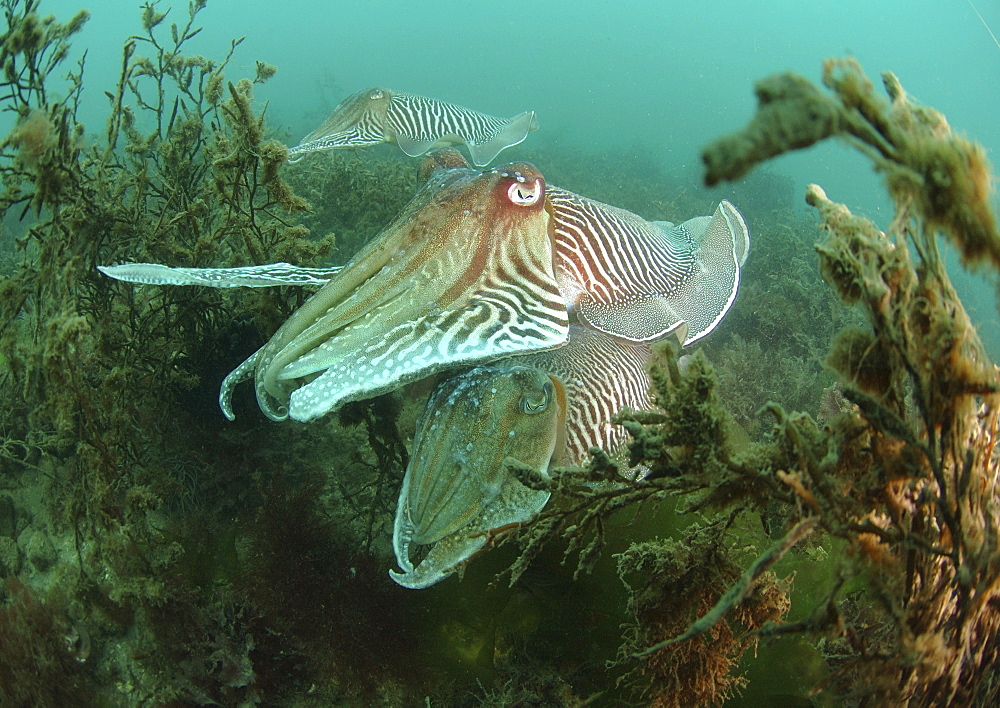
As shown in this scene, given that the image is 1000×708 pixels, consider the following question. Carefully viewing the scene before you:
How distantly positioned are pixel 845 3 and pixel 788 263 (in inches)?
5954

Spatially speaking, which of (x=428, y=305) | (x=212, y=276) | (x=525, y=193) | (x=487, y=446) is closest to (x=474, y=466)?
(x=487, y=446)

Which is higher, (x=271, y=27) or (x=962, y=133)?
(x=271, y=27)

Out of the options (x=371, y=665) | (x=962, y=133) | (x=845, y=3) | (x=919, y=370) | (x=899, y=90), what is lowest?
(x=371, y=665)

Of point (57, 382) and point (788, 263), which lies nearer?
point (57, 382)

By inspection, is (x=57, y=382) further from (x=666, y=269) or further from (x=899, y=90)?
(x=899, y=90)

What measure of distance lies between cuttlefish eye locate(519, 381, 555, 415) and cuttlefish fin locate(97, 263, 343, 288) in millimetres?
1338

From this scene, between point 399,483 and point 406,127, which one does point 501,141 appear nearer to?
point 406,127

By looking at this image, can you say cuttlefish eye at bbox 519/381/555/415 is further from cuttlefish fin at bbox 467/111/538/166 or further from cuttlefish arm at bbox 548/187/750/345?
cuttlefish fin at bbox 467/111/538/166

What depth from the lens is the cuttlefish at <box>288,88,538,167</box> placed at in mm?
5520

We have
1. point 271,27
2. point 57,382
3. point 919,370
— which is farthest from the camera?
point 271,27

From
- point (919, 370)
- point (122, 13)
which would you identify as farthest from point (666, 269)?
point (122, 13)

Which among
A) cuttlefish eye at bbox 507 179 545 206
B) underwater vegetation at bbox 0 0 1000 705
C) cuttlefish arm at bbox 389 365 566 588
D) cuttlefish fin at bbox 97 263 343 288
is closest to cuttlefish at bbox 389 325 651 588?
cuttlefish arm at bbox 389 365 566 588

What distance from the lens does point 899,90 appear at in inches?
54.2

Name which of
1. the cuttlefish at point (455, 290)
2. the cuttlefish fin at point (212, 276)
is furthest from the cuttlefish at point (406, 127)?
the cuttlefish at point (455, 290)
